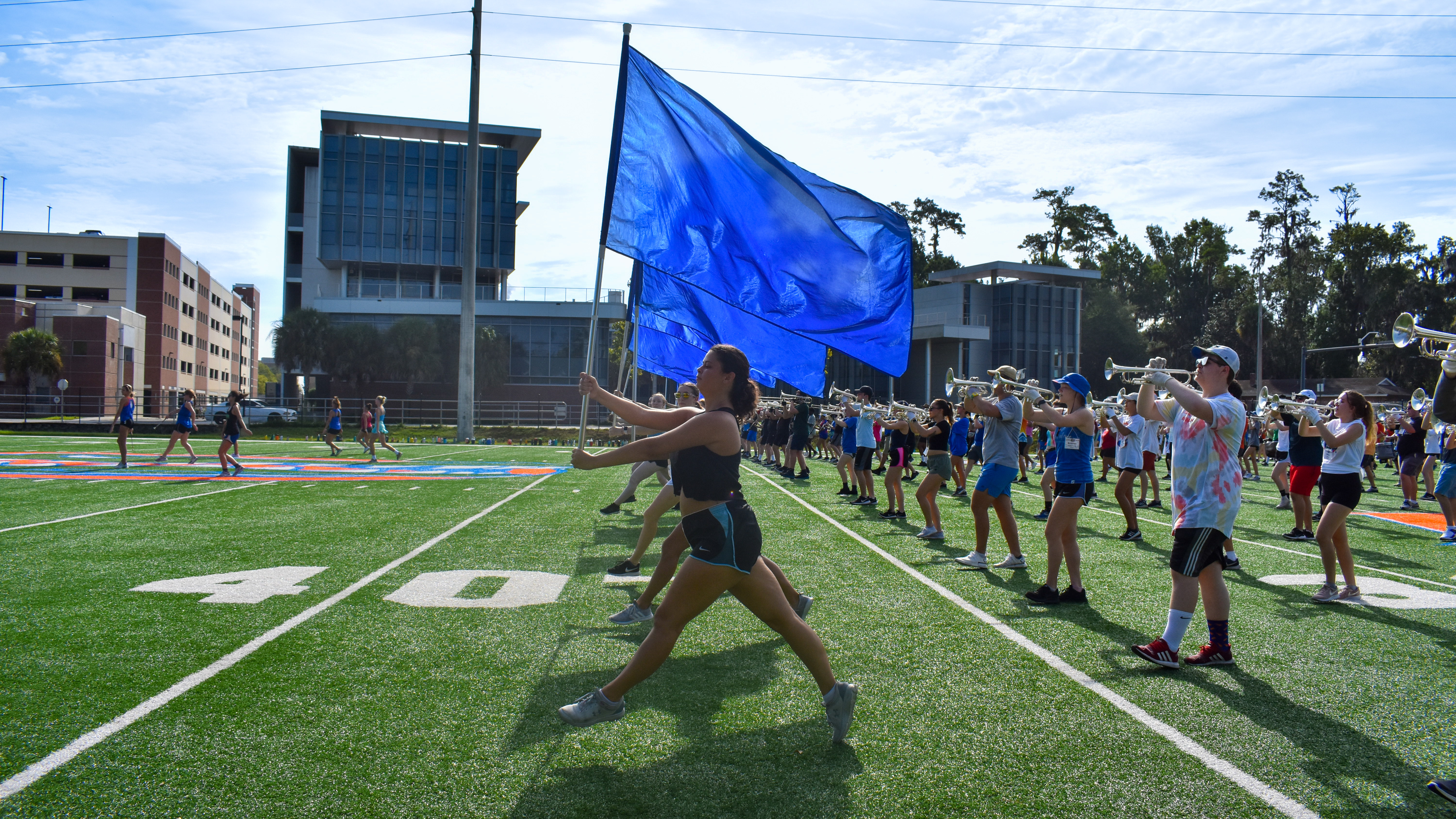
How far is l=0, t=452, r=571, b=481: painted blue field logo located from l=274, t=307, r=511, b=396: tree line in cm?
3264

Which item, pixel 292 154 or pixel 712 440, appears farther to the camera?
pixel 292 154

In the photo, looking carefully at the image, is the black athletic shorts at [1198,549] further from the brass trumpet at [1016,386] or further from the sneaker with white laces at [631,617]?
the sneaker with white laces at [631,617]

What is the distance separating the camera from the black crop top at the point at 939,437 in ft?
38.4

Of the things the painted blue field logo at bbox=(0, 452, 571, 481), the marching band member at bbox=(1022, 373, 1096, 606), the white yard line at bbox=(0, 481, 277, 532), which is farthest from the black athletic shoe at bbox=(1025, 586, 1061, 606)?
the painted blue field logo at bbox=(0, 452, 571, 481)

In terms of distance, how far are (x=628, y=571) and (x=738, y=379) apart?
174 inches

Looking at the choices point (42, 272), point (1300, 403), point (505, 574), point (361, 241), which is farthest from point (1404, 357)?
point (42, 272)

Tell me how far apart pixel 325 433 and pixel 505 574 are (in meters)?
20.8

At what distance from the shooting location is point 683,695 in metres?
4.89

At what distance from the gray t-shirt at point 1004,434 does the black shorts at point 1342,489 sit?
2.56 meters

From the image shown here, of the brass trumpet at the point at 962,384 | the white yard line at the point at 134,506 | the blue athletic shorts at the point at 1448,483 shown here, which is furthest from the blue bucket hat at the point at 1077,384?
the white yard line at the point at 134,506

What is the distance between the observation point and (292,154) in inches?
2803

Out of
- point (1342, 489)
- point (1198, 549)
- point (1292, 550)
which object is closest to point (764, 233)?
point (1198, 549)

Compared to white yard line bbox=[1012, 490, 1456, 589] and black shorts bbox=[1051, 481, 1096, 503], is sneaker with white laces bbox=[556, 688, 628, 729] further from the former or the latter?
black shorts bbox=[1051, 481, 1096, 503]

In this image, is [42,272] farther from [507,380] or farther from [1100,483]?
[1100,483]
